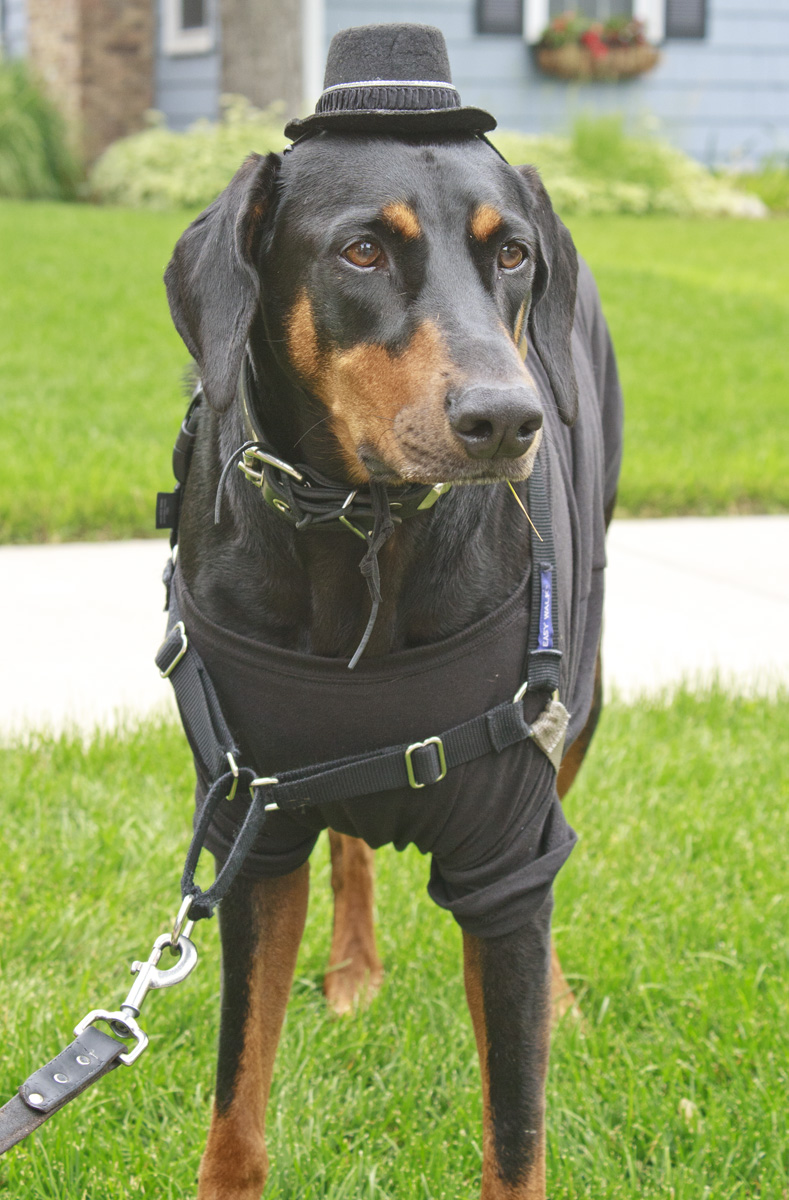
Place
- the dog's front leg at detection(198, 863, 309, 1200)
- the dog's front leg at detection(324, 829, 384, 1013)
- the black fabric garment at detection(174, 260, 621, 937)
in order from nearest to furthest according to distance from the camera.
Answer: the black fabric garment at detection(174, 260, 621, 937)
the dog's front leg at detection(198, 863, 309, 1200)
the dog's front leg at detection(324, 829, 384, 1013)

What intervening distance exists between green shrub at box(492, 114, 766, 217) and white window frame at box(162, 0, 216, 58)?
358 cm

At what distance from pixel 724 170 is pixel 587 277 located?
14620 mm

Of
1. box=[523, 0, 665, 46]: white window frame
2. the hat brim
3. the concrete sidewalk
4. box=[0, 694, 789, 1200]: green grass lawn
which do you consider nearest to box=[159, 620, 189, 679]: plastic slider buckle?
the hat brim

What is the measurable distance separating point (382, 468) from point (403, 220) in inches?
13.9

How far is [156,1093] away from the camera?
92.2 inches

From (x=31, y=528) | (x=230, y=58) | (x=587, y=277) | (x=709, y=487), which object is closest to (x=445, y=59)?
(x=587, y=277)

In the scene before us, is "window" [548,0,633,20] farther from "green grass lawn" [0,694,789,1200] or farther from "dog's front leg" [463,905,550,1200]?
"dog's front leg" [463,905,550,1200]

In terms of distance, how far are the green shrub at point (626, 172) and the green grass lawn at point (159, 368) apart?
1.83m

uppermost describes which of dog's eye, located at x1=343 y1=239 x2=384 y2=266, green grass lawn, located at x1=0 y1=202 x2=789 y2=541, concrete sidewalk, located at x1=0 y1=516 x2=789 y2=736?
dog's eye, located at x1=343 y1=239 x2=384 y2=266

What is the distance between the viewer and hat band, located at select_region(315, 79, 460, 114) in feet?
5.99

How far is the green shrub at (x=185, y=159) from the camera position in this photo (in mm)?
13055

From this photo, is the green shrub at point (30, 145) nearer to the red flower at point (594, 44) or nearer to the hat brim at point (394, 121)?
the red flower at point (594, 44)

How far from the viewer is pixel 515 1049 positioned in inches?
77.3

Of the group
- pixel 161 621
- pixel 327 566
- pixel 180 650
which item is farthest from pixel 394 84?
pixel 161 621
